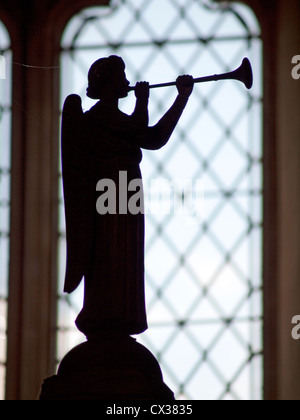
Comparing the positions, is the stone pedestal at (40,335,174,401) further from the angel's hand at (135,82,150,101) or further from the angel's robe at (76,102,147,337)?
the angel's hand at (135,82,150,101)

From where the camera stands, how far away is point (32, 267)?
902 cm

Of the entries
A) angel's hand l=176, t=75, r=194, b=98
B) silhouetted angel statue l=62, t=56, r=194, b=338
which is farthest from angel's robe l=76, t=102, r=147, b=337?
angel's hand l=176, t=75, r=194, b=98

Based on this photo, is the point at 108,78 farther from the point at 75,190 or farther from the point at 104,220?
the point at 104,220

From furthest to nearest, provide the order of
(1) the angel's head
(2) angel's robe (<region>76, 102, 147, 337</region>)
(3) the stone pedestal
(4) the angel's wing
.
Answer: (1) the angel's head → (4) the angel's wing → (2) angel's robe (<region>76, 102, 147, 337</region>) → (3) the stone pedestal

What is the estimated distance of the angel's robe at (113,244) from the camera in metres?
5.72

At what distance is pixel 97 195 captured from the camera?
5832 mm

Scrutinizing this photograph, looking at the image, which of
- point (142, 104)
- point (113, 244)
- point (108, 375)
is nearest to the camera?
point (108, 375)

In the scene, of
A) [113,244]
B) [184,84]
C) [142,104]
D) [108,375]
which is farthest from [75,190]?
[108,375]

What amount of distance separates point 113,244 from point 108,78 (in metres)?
0.72

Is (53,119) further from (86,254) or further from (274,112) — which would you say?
(86,254)

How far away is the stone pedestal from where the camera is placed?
18.2ft

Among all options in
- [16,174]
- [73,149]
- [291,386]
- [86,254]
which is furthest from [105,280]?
[16,174]

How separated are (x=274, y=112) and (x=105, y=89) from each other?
10.9ft
